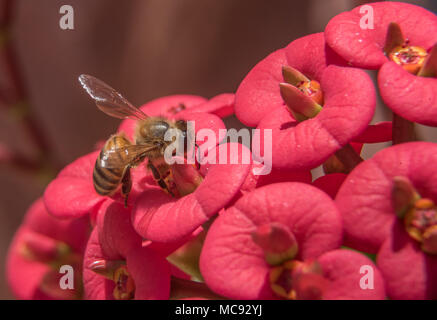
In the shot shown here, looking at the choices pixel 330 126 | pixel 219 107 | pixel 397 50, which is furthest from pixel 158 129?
pixel 397 50

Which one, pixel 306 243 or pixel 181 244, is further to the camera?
pixel 181 244

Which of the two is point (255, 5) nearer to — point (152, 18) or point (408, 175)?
point (152, 18)

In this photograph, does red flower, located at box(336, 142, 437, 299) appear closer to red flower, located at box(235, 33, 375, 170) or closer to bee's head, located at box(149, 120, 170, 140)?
red flower, located at box(235, 33, 375, 170)

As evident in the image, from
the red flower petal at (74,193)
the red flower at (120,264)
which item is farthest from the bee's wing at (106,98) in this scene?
the red flower at (120,264)
